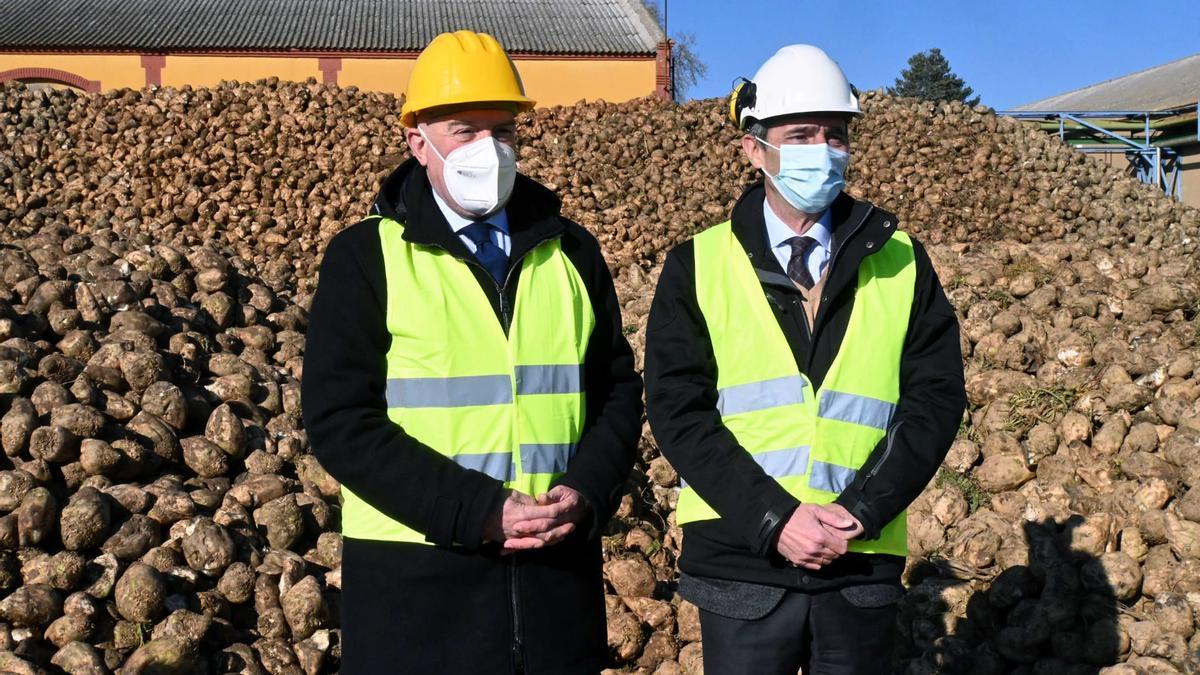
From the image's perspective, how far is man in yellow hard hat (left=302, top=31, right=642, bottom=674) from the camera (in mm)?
2209

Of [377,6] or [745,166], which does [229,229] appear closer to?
[745,166]

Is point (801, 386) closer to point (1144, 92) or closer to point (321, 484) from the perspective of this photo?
point (321, 484)

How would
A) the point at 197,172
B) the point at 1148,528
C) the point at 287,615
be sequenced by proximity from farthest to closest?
the point at 197,172 < the point at 1148,528 < the point at 287,615

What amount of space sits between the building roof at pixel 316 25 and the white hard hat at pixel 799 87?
54.1ft

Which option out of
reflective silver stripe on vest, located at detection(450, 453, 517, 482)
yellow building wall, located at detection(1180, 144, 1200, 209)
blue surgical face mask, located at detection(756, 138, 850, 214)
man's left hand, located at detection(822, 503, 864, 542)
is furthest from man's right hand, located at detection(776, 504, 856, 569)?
yellow building wall, located at detection(1180, 144, 1200, 209)

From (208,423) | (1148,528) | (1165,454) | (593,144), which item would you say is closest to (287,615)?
(208,423)

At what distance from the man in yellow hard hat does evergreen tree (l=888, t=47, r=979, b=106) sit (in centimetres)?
6490

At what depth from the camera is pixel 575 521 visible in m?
2.27

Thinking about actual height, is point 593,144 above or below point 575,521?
above

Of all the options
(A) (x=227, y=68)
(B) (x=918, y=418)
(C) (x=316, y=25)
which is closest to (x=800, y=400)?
(B) (x=918, y=418)

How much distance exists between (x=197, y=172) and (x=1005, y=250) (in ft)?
26.9

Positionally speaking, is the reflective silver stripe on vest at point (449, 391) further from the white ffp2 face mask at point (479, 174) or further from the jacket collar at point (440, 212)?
the white ffp2 face mask at point (479, 174)

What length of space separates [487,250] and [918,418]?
102 centimetres

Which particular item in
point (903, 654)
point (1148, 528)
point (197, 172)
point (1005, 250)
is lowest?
point (903, 654)
